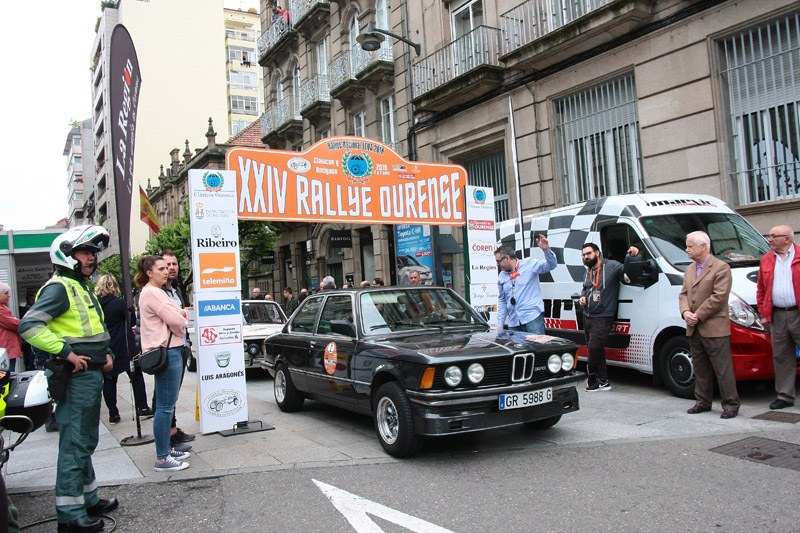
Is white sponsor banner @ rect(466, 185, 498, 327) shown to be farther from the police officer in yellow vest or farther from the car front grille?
the police officer in yellow vest

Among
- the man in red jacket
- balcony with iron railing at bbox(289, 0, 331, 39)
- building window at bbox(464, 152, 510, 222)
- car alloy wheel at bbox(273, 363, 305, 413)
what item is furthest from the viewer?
balcony with iron railing at bbox(289, 0, 331, 39)

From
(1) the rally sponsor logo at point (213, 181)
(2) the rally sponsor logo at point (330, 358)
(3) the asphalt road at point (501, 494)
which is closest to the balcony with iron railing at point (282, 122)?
(1) the rally sponsor logo at point (213, 181)

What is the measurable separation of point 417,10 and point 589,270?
12.6 meters

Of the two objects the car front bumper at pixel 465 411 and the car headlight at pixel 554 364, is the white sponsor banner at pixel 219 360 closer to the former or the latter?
the car front bumper at pixel 465 411

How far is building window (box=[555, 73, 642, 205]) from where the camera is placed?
40.0 feet

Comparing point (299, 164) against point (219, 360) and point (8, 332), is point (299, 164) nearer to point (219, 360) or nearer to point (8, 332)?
point (219, 360)

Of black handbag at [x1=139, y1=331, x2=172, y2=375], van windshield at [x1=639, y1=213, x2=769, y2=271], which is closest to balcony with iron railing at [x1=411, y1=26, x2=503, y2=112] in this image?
van windshield at [x1=639, y1=213, x2=769, y2=271]

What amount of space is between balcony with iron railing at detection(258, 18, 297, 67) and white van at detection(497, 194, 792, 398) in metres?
19.8

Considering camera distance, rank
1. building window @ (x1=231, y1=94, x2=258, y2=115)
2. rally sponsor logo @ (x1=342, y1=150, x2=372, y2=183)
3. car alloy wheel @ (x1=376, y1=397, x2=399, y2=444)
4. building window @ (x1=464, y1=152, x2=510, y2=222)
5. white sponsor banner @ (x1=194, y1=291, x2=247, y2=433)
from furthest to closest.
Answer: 1. building window @ (x1=231, y1=94, x2=258, y2=115)
2. building window @ (x1=464, y1=152, x2=510, y2=222)
3. rally sponsor logo @ (x1=342, y1=150, x2=372, y2=183)
4. white sponsor banner @ (x1=194, y1=291, x2=247, y2=433)
5. car alloy wheel @ (x1=376, y1=397, x2=399, y2=444)

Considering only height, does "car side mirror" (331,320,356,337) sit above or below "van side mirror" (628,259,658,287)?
below

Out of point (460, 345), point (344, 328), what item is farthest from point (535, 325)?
point (344, 328)

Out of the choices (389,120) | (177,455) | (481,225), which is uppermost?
(389,120)

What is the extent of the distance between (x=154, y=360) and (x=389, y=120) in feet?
51.5

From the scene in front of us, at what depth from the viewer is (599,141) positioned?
12.8 meters
